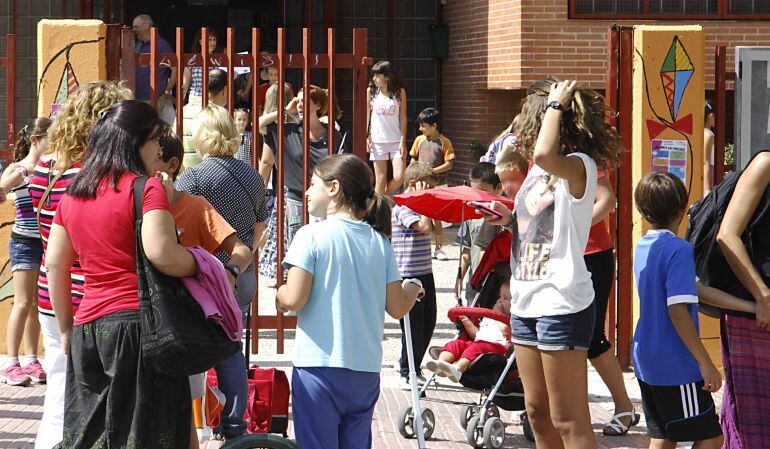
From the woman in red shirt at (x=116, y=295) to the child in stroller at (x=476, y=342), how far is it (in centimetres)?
228

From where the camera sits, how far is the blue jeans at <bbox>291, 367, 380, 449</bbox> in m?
4.64

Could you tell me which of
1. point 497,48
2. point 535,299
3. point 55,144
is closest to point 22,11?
point 497,48

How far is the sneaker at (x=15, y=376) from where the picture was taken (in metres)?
7.69

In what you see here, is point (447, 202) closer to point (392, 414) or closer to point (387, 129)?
point (392, 414)

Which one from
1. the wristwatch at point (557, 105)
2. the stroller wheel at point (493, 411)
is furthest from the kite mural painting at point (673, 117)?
the wristwatch at point (557, 105)

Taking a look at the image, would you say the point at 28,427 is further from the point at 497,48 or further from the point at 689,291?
the point at 497,48

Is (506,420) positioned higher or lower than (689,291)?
lower

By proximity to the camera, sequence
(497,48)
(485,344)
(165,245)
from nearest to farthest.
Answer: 1. (165,245)
2. (485,344)
3. (497,48)

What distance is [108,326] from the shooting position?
14.5ft

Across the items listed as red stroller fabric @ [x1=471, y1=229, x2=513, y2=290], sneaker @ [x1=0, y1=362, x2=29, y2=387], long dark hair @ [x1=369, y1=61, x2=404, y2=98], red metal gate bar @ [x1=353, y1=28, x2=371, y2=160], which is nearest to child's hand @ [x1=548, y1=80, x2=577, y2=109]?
red stroller fabric @ [x1=471, y1=229, x2=513, y2=290]

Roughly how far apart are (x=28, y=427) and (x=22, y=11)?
11687mm

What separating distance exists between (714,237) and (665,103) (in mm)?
3078

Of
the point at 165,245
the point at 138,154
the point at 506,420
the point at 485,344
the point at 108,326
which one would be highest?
the point at 138,154

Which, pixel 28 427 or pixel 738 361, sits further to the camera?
pixel 28 427
